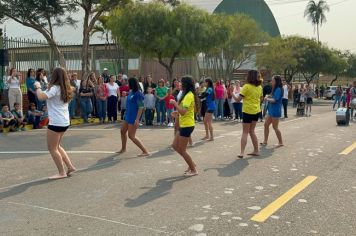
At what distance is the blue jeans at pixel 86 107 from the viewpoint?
677 inches

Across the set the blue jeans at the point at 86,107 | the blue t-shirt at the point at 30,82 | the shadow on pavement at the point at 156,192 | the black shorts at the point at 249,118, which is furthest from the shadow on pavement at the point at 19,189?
the blue jeans at the point at 86,107

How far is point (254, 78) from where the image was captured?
9.57m

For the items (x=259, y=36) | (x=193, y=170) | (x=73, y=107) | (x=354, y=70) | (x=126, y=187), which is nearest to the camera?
(x=126, y=187)

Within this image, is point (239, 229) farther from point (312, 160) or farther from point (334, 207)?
point (312, 160)

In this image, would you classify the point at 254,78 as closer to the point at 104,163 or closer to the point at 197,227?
the point at 104,163

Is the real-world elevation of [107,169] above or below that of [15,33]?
below

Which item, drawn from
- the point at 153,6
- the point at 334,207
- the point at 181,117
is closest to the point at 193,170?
the point at 181,117

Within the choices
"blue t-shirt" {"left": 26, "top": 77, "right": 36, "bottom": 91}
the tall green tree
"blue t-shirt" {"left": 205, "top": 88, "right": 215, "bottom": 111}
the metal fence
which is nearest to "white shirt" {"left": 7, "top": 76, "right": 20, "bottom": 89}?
"blue t-shirt" {"left": 26, "top": 77, "right": 36, "bottom": 91}

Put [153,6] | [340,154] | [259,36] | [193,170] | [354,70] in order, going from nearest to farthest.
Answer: [193,170] < [340,154] < [153,6] < [259,36] < [354,70]

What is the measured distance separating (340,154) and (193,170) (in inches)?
150

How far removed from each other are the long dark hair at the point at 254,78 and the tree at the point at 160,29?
43.8ft

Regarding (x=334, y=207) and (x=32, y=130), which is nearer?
(x=334, y=207)

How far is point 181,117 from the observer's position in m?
7.83

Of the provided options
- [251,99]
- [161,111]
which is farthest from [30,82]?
[251,99]
